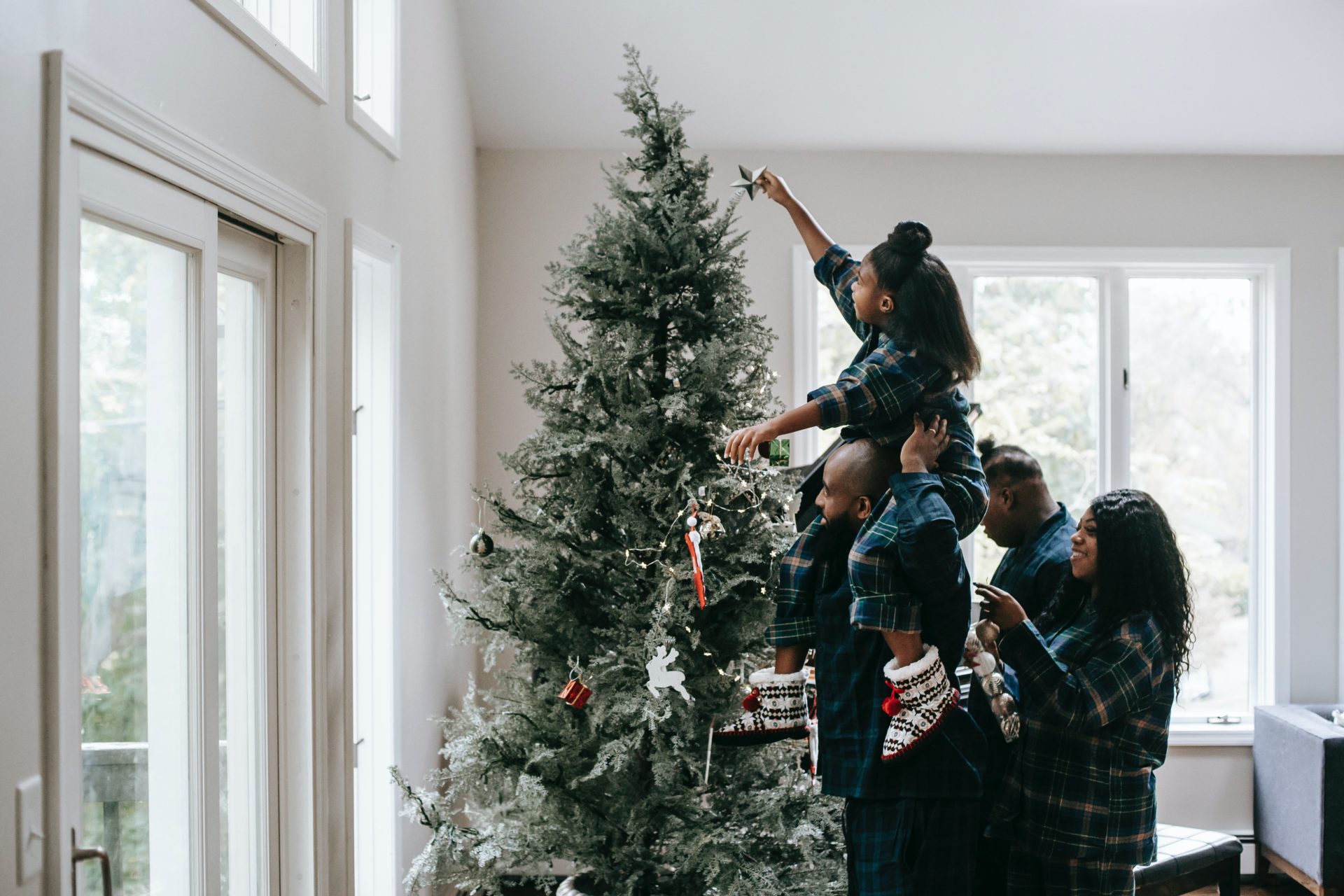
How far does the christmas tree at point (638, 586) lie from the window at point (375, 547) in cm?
41

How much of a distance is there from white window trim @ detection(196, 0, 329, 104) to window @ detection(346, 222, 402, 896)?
556 millimetres

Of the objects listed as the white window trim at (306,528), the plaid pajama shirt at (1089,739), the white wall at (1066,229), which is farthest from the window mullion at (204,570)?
the white wall at (1066,229)

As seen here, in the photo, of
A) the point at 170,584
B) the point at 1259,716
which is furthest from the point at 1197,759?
the point at 170,584

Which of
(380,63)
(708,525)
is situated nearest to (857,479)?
(708,525)

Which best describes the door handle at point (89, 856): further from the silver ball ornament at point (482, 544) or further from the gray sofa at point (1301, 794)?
the gray sofa at point (1301, 794)

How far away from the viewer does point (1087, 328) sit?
3744mm

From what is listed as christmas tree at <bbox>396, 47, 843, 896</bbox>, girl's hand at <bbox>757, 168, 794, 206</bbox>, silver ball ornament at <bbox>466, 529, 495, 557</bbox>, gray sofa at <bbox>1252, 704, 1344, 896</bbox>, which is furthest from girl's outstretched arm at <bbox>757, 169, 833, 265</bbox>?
gray sofa at <bbox>1252, 704, 1344, 896</bbox>

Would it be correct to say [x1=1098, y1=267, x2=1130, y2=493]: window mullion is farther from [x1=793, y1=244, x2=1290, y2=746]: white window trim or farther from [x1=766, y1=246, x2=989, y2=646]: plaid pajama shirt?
[x1=766, y1=246, x2=989, y2=646]: plaid pajama shirt

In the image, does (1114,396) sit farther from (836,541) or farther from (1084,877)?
(836,541)

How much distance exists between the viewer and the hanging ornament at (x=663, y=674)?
184cm

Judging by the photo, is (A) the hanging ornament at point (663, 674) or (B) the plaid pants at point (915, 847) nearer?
(B) the plaid pants at point (915, 847)

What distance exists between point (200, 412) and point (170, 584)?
27 cm

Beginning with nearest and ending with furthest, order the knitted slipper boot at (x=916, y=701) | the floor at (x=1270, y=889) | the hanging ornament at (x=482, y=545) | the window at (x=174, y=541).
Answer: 1. the window at (x=174, y=541)
2. the knitted slipper boot at (x=916, y=701)
3. the hanging ornament at (x=482, y=545)
4. the floor at (x=1270, y=889)

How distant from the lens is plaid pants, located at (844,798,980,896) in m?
1.65
